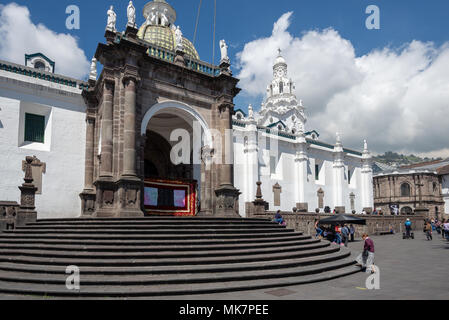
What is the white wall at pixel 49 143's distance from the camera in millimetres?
17281

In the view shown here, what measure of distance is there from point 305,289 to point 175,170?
49.4ft

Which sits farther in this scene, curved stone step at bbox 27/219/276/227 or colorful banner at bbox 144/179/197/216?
colorful banner at bbox 144/179/197/216

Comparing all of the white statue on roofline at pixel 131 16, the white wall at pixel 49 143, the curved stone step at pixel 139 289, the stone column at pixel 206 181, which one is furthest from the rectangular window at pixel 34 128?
the curved stone step at pixel 139 289

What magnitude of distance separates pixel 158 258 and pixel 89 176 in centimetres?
1103

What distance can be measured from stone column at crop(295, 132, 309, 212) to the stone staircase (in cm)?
1964

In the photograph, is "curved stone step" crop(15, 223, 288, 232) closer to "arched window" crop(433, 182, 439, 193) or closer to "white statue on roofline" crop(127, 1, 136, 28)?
"white statue on roofline" crop(127, 1, 136, 28)

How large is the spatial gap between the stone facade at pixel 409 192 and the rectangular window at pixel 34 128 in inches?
2057

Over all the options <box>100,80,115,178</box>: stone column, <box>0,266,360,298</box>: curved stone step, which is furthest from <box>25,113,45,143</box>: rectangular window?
<box>0,266,360,298</box>: curved stone step

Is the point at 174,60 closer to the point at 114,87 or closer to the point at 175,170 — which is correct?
the point at 114,87

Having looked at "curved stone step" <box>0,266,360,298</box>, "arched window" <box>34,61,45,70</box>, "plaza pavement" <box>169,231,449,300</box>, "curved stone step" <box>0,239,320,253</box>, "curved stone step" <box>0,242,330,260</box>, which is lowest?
"plaza pavement" <box>169,231,449,300</box>

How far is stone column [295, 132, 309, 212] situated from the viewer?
33.2m

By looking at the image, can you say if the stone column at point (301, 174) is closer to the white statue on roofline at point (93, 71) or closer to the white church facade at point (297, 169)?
the white church facade at point (297, 169)
